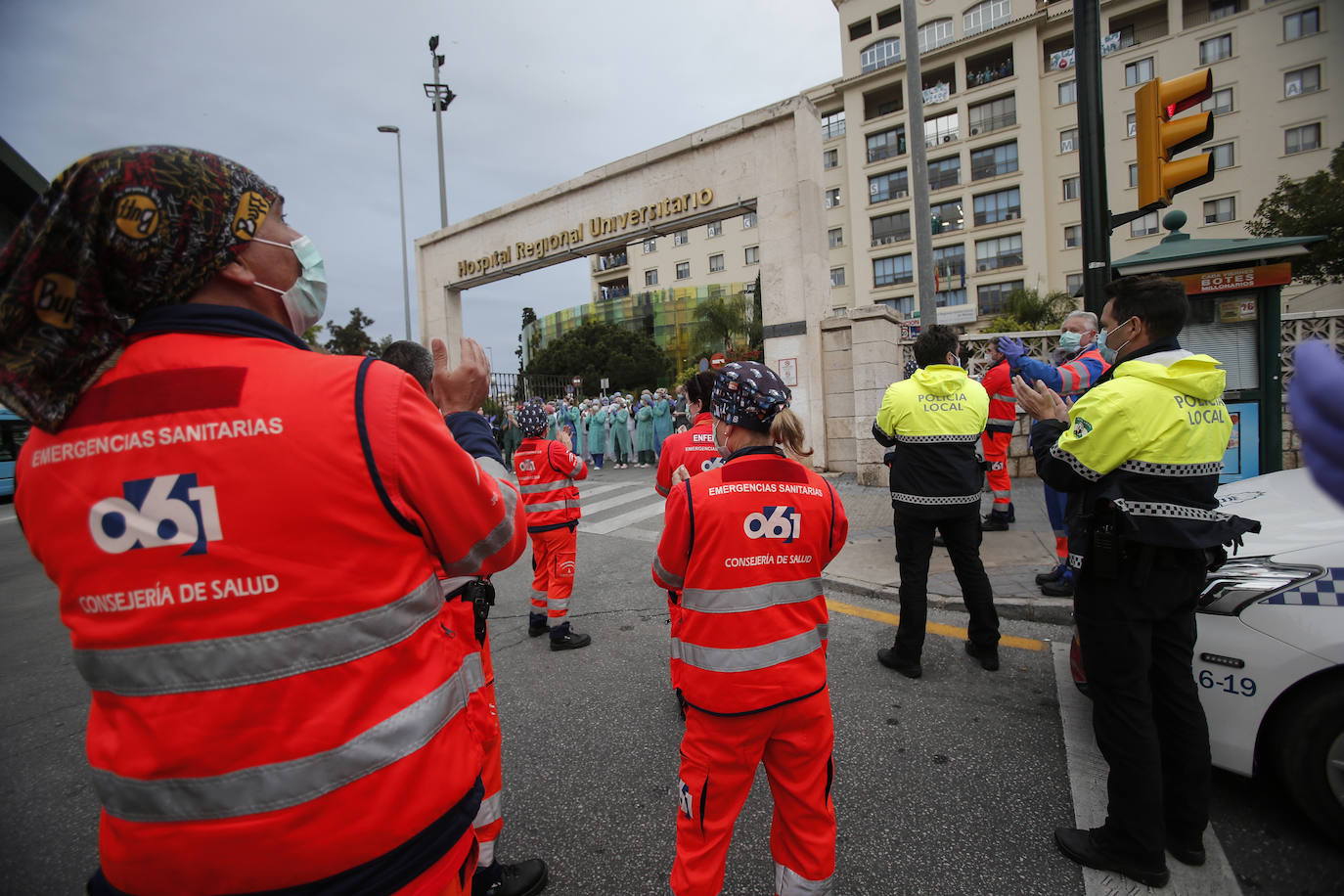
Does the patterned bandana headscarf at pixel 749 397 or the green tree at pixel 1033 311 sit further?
the green tree at pixel 1033 311

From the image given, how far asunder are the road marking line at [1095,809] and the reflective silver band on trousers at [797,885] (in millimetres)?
1082

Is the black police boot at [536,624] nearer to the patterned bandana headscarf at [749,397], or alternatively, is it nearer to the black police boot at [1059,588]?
the patterned bandana headscarf at [749,397]

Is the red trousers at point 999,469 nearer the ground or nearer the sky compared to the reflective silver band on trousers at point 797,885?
nearer the sky

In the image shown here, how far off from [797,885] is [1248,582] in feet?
7.50

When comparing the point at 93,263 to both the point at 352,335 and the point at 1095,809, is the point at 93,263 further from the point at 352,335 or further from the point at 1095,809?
the point at 352,335

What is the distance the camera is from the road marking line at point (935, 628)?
4.37 meters

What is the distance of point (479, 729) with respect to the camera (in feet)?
7.43

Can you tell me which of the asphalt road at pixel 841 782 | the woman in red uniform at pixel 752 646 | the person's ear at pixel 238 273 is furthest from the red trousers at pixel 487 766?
the person's ear at pixel 238 273

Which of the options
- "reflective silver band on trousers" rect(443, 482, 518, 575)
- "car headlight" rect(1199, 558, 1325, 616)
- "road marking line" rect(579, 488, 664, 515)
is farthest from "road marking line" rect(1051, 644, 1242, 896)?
"road marking line" rect(579, 488, 664, 515)

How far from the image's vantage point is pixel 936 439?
4.12 metres

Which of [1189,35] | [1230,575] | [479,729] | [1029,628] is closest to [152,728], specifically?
[479,729]

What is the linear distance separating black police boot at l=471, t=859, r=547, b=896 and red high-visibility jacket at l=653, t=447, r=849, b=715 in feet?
3.48

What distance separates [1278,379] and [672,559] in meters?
7.68

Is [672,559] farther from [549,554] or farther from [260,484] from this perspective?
[549,554]
